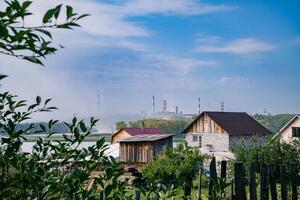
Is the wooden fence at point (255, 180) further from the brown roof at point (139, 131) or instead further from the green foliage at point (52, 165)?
the brown roof at point (139, 131)

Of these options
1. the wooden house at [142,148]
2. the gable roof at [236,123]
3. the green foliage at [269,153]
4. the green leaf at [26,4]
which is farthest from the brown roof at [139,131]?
the green leaf at [26,4]

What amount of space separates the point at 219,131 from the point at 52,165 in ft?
147

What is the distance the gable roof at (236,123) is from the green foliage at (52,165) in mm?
44272

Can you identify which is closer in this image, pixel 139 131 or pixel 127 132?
pixel 127 132

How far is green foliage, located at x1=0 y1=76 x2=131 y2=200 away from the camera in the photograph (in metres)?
1.65

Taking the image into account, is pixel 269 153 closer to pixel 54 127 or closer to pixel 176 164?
pixel 176 164

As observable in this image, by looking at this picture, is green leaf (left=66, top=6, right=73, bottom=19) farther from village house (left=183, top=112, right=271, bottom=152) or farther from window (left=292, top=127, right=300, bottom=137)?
village house (left=183, top=112, right=271, bottom=152)

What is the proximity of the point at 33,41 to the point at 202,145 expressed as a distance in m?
46.1

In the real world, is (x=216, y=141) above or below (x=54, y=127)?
below

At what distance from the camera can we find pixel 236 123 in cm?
4822

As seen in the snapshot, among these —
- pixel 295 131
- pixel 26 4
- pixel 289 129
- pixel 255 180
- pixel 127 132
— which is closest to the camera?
pixel 26 4

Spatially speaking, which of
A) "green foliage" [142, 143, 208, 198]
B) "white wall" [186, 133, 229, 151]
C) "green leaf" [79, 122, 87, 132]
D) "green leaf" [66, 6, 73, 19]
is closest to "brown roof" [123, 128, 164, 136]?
"white wall" [186, 133, 229, 151]

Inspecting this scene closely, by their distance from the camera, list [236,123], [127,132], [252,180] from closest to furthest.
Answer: [252,180] < [127,132] < [236,123]

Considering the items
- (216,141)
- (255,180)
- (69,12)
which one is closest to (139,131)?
(216,141)
